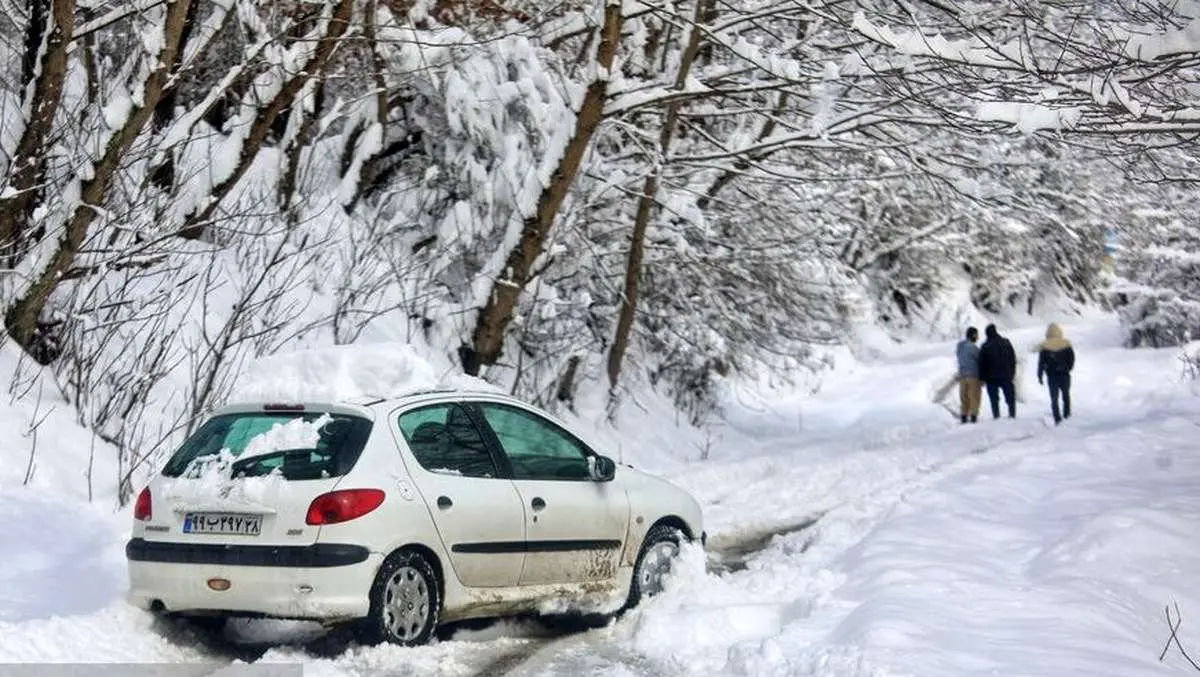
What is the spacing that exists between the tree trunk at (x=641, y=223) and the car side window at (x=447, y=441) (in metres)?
6.77

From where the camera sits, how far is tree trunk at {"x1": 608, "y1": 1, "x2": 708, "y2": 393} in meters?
14.1

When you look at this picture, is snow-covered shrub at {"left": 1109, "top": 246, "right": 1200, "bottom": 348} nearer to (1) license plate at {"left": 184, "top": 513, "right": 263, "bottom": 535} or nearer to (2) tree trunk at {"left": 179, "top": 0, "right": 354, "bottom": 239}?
(2) tree trunk at {"left": 179, "top": 0, "right": 354, "bottom": 239}

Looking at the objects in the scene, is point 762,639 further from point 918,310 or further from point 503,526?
point 918,310

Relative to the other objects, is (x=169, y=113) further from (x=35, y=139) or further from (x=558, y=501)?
(x=558, y=501)

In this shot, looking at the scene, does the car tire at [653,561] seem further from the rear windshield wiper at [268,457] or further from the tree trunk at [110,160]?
the tree trunk at [110,160]

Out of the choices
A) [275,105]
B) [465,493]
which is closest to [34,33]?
[275,105]

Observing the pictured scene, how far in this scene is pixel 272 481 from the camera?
6.54m

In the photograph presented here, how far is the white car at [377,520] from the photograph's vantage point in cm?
641

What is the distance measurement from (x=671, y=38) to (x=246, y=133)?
6.34 m

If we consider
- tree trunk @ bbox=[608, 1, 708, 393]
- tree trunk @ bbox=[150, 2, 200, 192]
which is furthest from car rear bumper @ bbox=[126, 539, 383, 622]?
tree trunk @ bbox=[608, 1, 708, 393]

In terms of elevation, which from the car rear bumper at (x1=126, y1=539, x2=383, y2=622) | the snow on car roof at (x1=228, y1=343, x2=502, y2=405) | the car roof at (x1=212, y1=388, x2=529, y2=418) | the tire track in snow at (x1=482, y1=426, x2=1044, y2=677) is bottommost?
the tire track in snow at (x1=482, y1=426, x2=1044, y2=677)

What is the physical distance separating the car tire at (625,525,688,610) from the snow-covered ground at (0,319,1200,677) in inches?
4.8

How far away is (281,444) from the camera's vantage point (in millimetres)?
6781

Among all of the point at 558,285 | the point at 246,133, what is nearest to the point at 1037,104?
the point at 246,133
